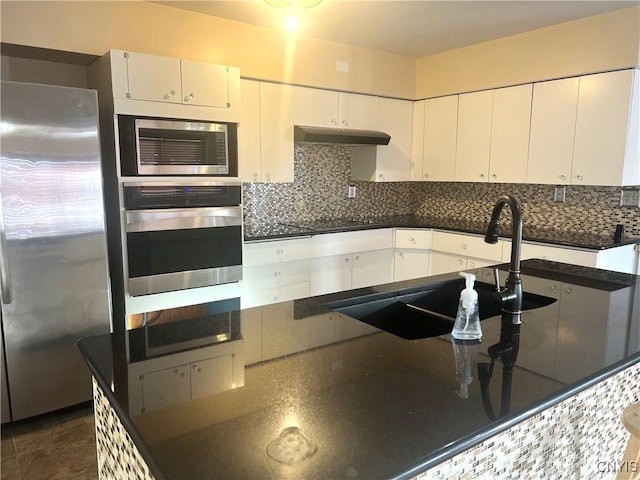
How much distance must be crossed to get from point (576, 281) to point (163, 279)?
7.56 feet

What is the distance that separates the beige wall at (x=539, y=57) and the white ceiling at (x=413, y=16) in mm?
89

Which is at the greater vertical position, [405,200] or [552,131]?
[552,131]

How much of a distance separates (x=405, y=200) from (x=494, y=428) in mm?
4359

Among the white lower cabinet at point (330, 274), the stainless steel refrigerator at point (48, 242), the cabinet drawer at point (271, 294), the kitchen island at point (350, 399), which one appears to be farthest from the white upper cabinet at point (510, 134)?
the stainless steel refrigerator at point (48, 242)

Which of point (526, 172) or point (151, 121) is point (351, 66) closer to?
point (526, 172)

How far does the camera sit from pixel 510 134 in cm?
387

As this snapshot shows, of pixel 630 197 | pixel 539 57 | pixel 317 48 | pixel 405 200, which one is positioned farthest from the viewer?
pixel 405 200

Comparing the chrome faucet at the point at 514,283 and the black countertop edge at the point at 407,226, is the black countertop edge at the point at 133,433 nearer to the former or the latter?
the chrome faucet at the point at 514,283

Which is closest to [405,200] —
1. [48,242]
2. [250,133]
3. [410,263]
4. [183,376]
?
[410,263]

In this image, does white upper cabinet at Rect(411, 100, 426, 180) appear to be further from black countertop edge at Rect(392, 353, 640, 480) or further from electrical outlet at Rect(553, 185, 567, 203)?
black countertop edge at Rect(392, 353, 640, 480)

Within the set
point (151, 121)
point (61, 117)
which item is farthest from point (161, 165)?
point (61, 117)

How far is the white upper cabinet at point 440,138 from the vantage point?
4.29m

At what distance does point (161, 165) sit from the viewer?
2.80m

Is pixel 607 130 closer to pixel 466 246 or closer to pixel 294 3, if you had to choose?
pixel 466 246
